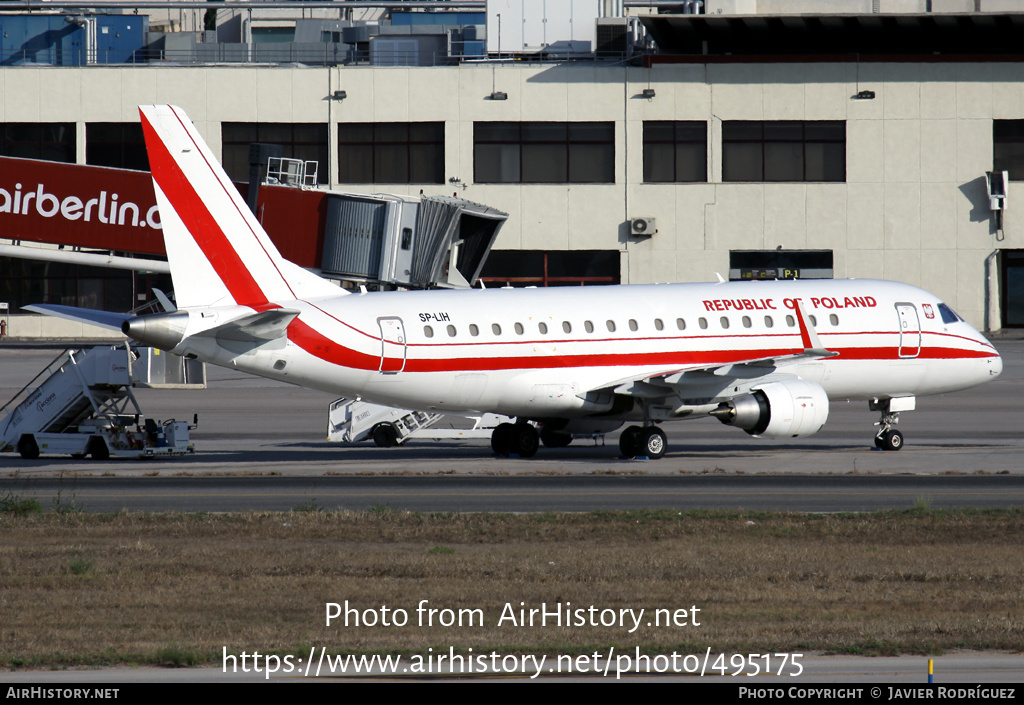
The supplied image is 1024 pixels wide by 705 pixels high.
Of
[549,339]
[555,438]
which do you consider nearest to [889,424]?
[555,438]

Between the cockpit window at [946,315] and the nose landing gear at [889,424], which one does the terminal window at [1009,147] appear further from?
the nose landing gear at [889,424]

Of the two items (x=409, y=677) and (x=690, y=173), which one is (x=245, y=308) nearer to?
(x=409, y=677)

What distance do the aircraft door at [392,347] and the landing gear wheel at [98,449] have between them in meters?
8.96

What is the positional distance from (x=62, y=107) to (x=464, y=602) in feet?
218

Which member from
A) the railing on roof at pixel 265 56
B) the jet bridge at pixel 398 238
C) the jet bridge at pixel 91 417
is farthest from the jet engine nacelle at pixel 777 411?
the railing on roof at pixel 265 56

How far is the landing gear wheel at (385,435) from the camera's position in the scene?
1506 inches

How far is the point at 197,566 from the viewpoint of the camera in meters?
18.5

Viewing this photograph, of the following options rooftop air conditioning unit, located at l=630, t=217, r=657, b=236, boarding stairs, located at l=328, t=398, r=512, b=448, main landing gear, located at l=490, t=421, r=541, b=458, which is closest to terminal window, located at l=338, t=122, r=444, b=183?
rooftop air conditioning unit, located at l=630, t=217, r=657, b=236

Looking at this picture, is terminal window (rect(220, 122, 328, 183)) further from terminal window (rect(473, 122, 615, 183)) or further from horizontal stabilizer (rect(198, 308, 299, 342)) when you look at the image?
horizontal stabilizer (rect(198, 308, 299, 342))

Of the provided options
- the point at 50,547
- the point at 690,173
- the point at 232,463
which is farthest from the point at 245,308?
the point at 690,173

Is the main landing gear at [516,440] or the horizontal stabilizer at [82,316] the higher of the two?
the horizontal stabilizer at [82,316]

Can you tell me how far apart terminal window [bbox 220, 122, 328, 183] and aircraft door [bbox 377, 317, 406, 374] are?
1782 inches

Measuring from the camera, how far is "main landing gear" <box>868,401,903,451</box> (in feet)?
116

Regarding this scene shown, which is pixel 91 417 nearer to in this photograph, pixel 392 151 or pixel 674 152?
pixel 392 151
